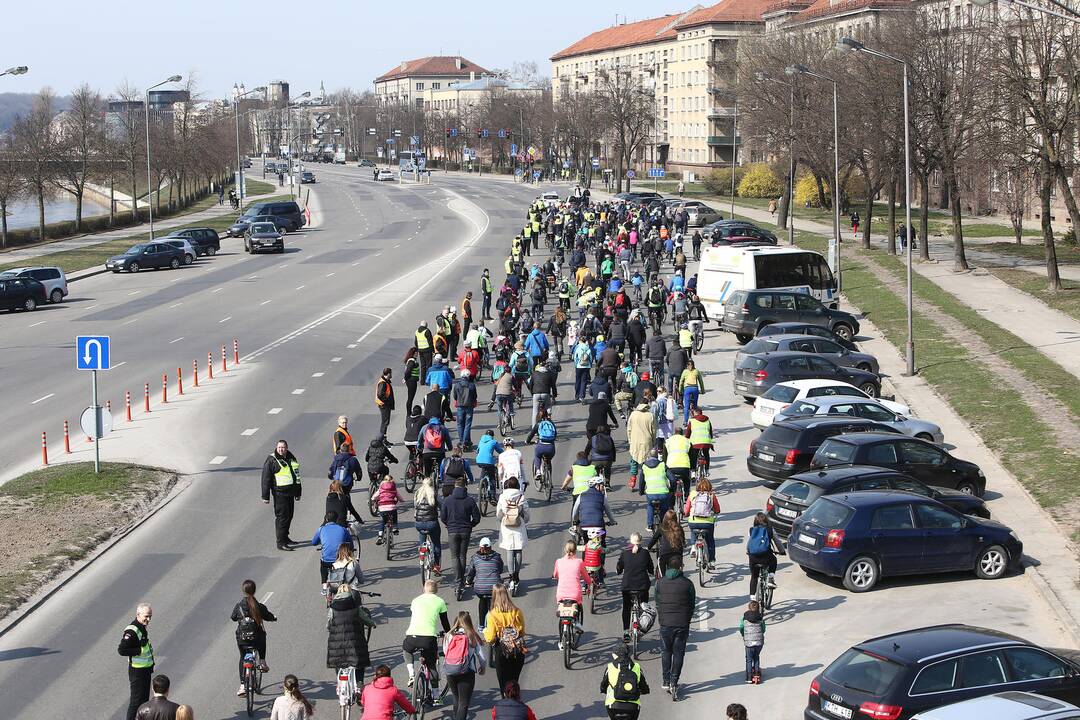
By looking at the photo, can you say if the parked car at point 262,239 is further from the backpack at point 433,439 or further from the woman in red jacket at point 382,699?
the woman in red jacket at point 382,699

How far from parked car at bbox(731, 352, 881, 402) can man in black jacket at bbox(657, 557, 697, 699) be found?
49.3 ft

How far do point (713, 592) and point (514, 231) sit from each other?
6240 centimetres

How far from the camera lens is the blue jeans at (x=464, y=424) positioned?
2538 cm

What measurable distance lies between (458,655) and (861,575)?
23.2 feet

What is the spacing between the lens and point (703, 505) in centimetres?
1842

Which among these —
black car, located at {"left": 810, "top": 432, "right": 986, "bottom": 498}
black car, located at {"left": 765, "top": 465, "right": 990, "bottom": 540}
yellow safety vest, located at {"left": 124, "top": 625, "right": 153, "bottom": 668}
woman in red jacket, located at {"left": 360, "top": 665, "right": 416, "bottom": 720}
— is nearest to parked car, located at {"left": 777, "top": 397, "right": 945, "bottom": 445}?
black car, located at {"left": 810, "top": 432, "right": 986, "bottom": 498}

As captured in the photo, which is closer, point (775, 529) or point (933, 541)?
point (933, 541)

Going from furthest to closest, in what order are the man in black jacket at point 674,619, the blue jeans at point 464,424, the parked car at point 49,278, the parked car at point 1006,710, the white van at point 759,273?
the parked car at point 49,278 < the white van at point 759,273 < the blue jeans at point 464,424 < the man in black jacket at point 674,619 < the parked car at point 1006,710

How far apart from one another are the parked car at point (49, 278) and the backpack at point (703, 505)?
37690 millimetres

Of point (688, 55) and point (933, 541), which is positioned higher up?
point (688, 55)

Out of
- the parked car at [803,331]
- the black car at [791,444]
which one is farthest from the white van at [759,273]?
the black car at [791,444]

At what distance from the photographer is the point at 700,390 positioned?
90.3ft

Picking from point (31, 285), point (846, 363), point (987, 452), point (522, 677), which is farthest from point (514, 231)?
point (522, 677)

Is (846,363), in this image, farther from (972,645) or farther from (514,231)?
(514,231)
